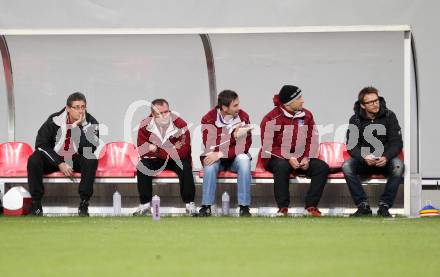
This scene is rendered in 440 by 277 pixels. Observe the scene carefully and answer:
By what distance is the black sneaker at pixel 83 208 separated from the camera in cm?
1200

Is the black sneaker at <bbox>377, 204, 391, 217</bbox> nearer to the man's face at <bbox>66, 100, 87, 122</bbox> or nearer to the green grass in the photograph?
the green grass

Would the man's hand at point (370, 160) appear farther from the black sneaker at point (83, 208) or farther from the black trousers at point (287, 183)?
the black sneaker at point (83, 208)

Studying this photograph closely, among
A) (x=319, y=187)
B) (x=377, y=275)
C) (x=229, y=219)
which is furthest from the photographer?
(x=319, y=187)

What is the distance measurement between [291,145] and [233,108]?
76 cm

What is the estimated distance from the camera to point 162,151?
12.2 m

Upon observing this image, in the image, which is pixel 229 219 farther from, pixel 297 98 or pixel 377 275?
pixel 377 275

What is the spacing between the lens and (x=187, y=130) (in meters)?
12.2

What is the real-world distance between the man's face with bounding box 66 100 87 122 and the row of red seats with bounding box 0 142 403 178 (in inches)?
26.5

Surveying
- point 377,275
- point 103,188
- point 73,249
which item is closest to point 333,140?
point 103,188

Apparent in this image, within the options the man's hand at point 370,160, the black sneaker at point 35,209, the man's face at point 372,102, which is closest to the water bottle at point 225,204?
the man's hand at point 370,160

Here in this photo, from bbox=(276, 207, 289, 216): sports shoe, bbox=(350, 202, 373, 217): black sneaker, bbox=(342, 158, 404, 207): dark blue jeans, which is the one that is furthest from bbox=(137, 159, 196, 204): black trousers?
bbox=(350, 202, 373, 217): black sneaker

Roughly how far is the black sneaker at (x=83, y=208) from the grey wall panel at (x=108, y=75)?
1.21 m

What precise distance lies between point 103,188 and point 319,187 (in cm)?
273

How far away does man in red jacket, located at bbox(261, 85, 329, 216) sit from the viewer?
11.8m
